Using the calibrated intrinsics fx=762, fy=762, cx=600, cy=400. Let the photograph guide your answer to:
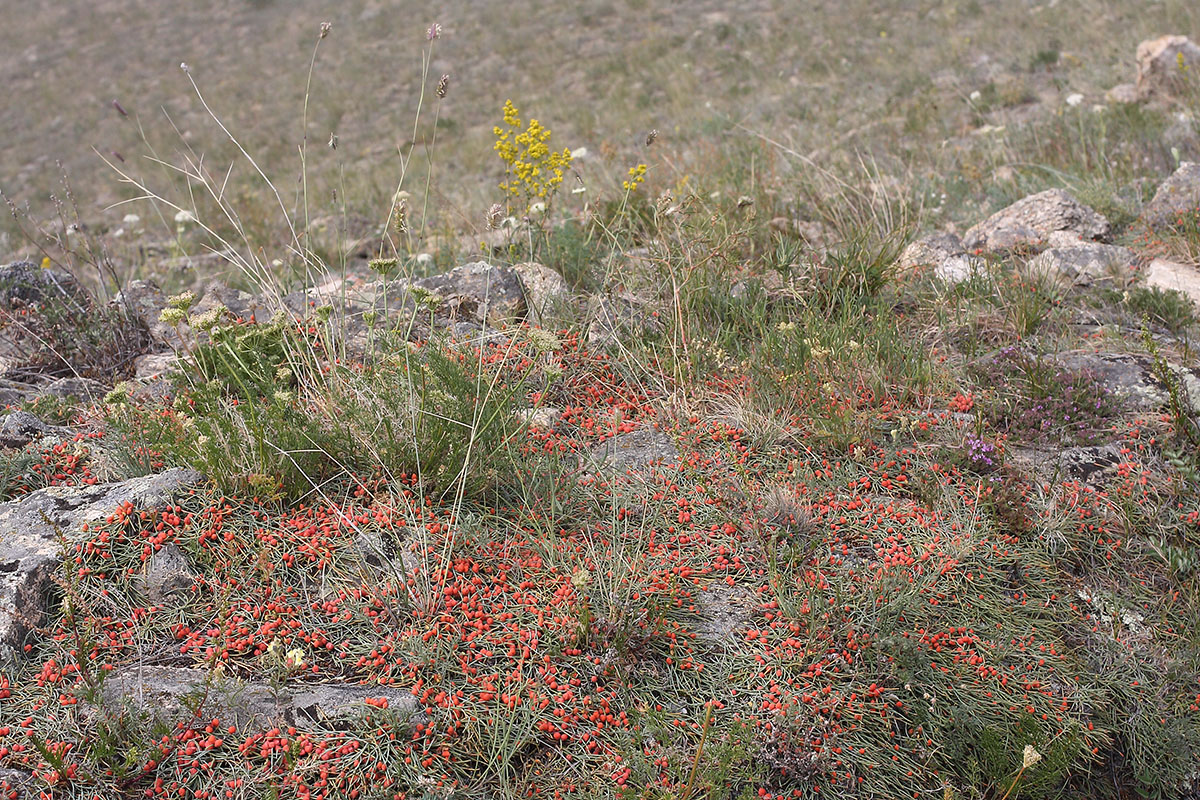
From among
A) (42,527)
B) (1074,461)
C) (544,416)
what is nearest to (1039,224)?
(1074,461)

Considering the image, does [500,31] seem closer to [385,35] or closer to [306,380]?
[385,35]

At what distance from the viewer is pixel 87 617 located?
233 centimetres

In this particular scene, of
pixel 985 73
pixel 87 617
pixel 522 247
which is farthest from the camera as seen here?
pixel 985 73

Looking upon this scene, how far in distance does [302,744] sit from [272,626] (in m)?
0.43

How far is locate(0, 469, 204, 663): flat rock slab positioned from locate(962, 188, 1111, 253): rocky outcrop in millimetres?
4588

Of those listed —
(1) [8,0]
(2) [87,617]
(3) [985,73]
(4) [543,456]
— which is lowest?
(3) [985,73]

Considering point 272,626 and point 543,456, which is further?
point 543,456

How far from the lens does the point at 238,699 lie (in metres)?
2.17

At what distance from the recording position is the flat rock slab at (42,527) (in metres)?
2.27

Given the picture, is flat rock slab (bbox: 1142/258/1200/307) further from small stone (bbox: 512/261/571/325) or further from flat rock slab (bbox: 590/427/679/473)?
small stone (bbox: 512/261/571/325)

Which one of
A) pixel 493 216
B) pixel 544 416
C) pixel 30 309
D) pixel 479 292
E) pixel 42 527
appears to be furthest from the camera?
pixel 30 309

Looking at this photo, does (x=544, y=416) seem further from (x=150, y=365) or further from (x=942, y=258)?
(x=942, y=258)

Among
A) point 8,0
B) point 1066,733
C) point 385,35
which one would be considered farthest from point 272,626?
point 8,0

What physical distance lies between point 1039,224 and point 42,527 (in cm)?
542
